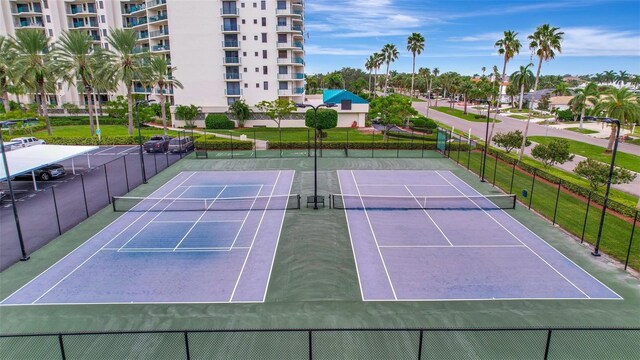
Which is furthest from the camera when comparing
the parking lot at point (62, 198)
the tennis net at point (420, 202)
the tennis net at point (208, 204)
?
the tennis net at point (420, 202)

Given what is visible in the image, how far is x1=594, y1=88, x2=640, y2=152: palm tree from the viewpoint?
42094 mm

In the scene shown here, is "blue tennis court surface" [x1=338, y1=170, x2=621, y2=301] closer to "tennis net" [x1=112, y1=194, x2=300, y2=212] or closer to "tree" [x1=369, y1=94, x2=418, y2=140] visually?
"tennis net" [x1=112, y1=194, x2=300, y2=212]

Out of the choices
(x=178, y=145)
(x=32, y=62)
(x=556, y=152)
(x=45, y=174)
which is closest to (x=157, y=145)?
(x=178, y=145)

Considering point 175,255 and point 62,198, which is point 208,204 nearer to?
point 175,255

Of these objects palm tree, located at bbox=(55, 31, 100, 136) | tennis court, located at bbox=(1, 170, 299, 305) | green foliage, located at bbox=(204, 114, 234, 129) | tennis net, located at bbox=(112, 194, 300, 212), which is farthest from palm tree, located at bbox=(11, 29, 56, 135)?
tennis net, located at bbox=(112, 194, 300, 212)

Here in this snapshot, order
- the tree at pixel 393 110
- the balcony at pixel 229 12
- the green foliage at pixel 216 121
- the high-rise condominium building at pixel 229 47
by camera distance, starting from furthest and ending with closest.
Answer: the high-rise condominium building at pixel 229 47 < the balcony at pixel 229 12 < the green foliage at pixel 216 121 < the tree at pixel 393 110

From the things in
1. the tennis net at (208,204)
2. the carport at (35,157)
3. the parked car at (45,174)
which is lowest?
the tennis net at (208,204)

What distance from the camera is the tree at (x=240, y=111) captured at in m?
56.5

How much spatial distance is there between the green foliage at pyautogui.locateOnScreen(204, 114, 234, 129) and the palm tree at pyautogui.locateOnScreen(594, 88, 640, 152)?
47.0 metres

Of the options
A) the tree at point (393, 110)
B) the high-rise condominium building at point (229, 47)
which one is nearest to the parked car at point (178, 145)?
the high-rise condominium building at point (229, 47)

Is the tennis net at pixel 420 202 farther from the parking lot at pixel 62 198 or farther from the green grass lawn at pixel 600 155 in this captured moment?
the green grass lawn at pixel 600 155

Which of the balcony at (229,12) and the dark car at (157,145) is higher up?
the balcony at (229,12)

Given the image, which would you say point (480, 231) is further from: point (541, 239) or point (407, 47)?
point (407, 47)

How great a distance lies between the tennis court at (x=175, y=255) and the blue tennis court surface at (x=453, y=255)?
4413 millimetres
